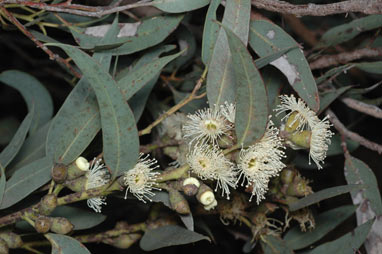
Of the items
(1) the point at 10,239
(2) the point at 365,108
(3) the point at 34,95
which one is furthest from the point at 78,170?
(2) the point at 365,108

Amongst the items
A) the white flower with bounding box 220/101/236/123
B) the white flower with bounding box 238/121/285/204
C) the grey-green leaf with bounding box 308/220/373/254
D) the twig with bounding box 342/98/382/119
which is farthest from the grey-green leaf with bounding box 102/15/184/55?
the grey-green leaf with bounding box 308/220/373/254

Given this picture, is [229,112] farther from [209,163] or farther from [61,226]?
[61,226]

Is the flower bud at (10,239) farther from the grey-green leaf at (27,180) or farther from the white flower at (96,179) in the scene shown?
the white flower at (96,179)

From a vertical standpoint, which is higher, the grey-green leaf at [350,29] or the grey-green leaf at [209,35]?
the grey-green leaf at [209,35]

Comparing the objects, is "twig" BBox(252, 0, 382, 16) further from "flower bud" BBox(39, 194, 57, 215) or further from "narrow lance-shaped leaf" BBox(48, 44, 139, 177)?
"flower bud" BBox(39, 194, 57, 215)

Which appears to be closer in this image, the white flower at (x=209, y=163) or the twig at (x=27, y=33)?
the white flower at (x=209, y=163)

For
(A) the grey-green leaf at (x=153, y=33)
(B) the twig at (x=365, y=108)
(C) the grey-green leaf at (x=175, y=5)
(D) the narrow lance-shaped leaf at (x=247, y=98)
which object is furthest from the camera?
(B) the twig at (x=365, y=108)

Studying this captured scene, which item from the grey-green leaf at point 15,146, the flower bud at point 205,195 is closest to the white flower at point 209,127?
the flower bud at point 205,195
